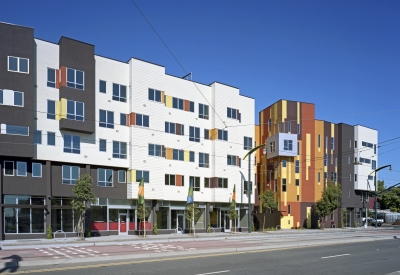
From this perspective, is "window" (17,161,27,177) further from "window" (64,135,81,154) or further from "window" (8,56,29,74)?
"window" (8,56,29,74)

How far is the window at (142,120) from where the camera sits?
3991 cm

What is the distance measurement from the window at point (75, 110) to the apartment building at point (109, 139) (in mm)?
88

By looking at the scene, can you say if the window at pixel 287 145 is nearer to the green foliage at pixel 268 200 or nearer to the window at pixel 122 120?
the green foliage at pixel 268 200

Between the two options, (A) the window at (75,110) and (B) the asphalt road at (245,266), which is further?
(A) the window at (75,110)

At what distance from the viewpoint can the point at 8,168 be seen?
32.7 m

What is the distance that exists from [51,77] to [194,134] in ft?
53.7

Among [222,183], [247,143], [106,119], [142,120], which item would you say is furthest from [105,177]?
[247,143]

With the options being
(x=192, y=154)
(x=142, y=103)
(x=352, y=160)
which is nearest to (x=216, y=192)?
(x=192, y=154)

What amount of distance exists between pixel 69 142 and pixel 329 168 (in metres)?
39.5

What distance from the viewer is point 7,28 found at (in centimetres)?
3266

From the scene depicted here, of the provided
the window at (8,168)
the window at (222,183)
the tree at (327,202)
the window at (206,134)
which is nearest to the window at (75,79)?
the window at (8,168)

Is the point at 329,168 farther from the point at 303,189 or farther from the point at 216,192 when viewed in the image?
the point at 216,192

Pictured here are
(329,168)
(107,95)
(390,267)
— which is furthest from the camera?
(329,168)

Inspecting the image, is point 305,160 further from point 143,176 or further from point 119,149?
point 119,149
